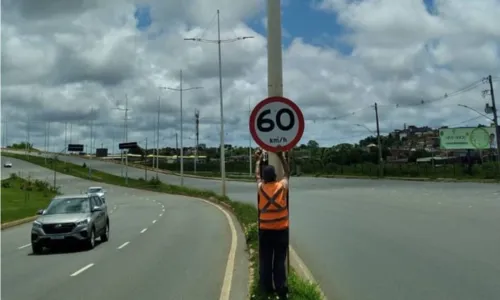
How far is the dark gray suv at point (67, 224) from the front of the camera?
17.7 m

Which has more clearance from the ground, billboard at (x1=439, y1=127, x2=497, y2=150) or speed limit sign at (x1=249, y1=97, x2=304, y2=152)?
billboard at (x1=439, y1=127, x2=497, y2=150)

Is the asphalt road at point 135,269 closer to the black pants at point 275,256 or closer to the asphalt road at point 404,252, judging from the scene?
the black pants at point 275,256

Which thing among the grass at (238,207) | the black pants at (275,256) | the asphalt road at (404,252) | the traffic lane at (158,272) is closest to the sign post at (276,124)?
the black pants at (275,256)

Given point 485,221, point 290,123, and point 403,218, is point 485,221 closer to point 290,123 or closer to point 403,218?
point 403,218

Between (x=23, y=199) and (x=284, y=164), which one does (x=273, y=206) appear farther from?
(x=23, y=199)

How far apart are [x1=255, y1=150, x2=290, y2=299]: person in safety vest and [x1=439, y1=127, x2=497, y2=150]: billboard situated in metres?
76.2

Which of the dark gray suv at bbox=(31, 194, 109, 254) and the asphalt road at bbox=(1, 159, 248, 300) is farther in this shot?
the dark gray suv at bbox=(31, 194, 109, 254)

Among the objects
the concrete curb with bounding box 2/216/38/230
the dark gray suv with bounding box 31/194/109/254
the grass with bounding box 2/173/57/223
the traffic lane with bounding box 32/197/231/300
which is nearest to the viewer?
the traffic lane with bounding box 32/197/231/300

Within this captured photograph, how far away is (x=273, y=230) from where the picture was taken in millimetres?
8016

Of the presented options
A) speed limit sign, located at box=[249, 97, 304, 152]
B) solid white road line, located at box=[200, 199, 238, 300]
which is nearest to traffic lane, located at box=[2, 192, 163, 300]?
solid white road line, located at box=[200, 199, 238, 300]

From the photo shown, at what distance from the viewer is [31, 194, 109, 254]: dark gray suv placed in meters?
17.7

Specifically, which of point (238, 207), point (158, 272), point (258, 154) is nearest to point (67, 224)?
point (158, 272)

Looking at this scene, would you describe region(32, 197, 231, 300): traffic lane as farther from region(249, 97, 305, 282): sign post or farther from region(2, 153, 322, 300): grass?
region(249, 97, 305, 282): sign post

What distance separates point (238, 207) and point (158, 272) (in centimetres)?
1832
